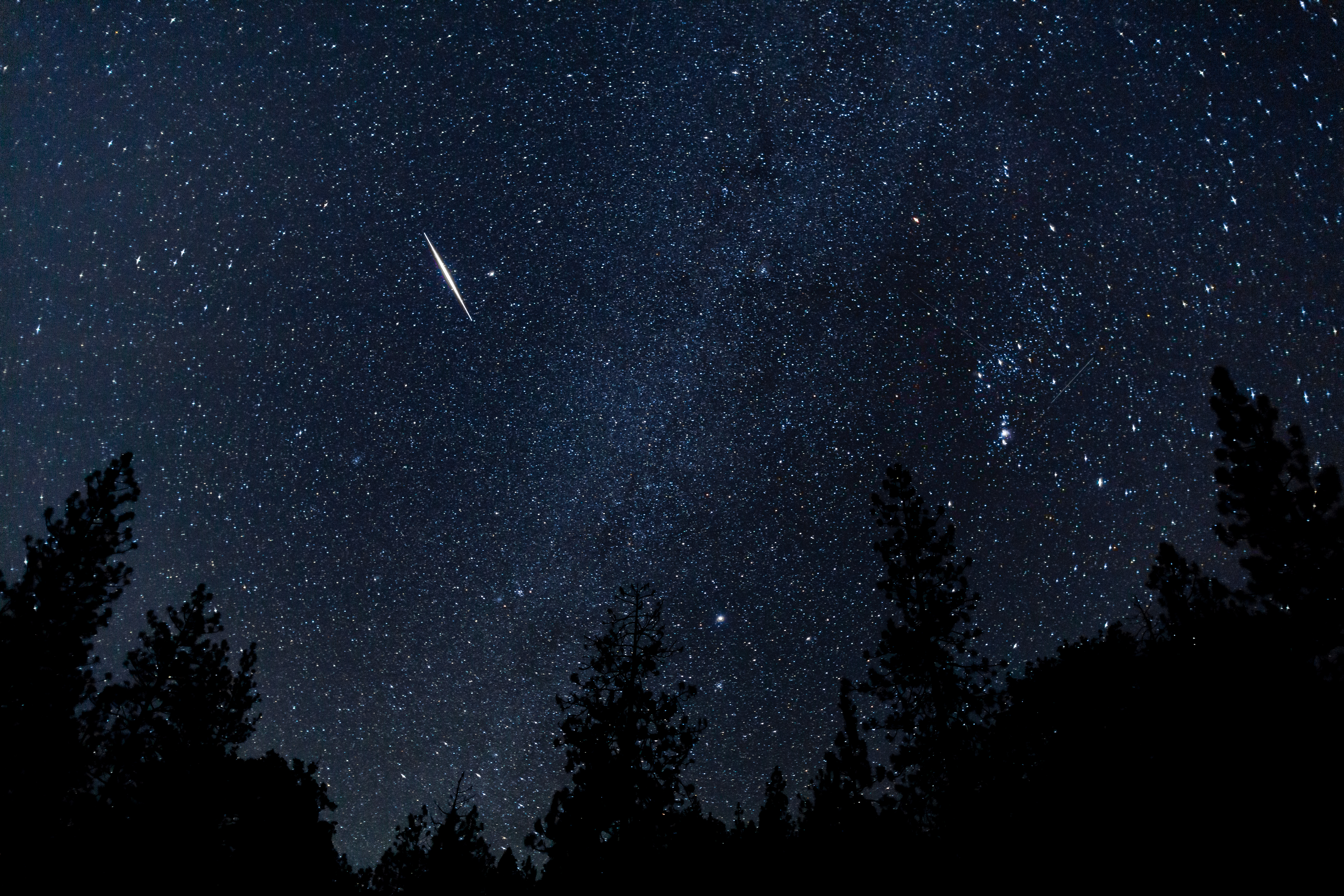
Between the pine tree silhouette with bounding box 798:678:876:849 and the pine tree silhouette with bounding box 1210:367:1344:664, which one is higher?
the pine tree silhouette with bounding box 1210:367:1344:664

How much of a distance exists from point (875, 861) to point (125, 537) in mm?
21163

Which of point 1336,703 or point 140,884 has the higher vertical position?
point 1336,703

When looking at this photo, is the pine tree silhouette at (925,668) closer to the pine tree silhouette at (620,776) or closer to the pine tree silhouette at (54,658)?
the pine tree silhouette at (620,776)

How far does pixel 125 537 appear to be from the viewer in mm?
18016

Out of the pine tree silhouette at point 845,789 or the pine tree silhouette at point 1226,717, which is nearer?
the pine tree silhouette at point 1226,717

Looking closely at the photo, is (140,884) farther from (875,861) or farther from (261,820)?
(875,861)

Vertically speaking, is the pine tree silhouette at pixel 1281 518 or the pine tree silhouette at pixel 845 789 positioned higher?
the pine tree silhouette at pixel 1281 518

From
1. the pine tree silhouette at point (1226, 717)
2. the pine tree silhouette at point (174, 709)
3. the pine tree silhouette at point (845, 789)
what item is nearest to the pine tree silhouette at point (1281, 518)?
the pine tree silhouette at point (1226, 717)

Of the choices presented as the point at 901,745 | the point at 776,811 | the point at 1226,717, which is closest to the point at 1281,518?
the point at 1226,717

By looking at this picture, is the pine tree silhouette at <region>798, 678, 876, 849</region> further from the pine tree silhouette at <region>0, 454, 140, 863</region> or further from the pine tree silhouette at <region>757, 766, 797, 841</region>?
the pine tree silhouette at <region>0, 454, 140, 863</region>

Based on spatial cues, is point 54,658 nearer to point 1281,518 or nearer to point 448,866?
point 448,866

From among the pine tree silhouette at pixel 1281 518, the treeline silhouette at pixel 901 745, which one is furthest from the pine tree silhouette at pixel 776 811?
the pine tree silhouette at pixel 1281 518

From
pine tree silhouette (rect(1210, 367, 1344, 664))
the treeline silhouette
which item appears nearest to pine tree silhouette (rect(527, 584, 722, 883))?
the treeline silhouette

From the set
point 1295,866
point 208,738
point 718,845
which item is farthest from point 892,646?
point 208,738
